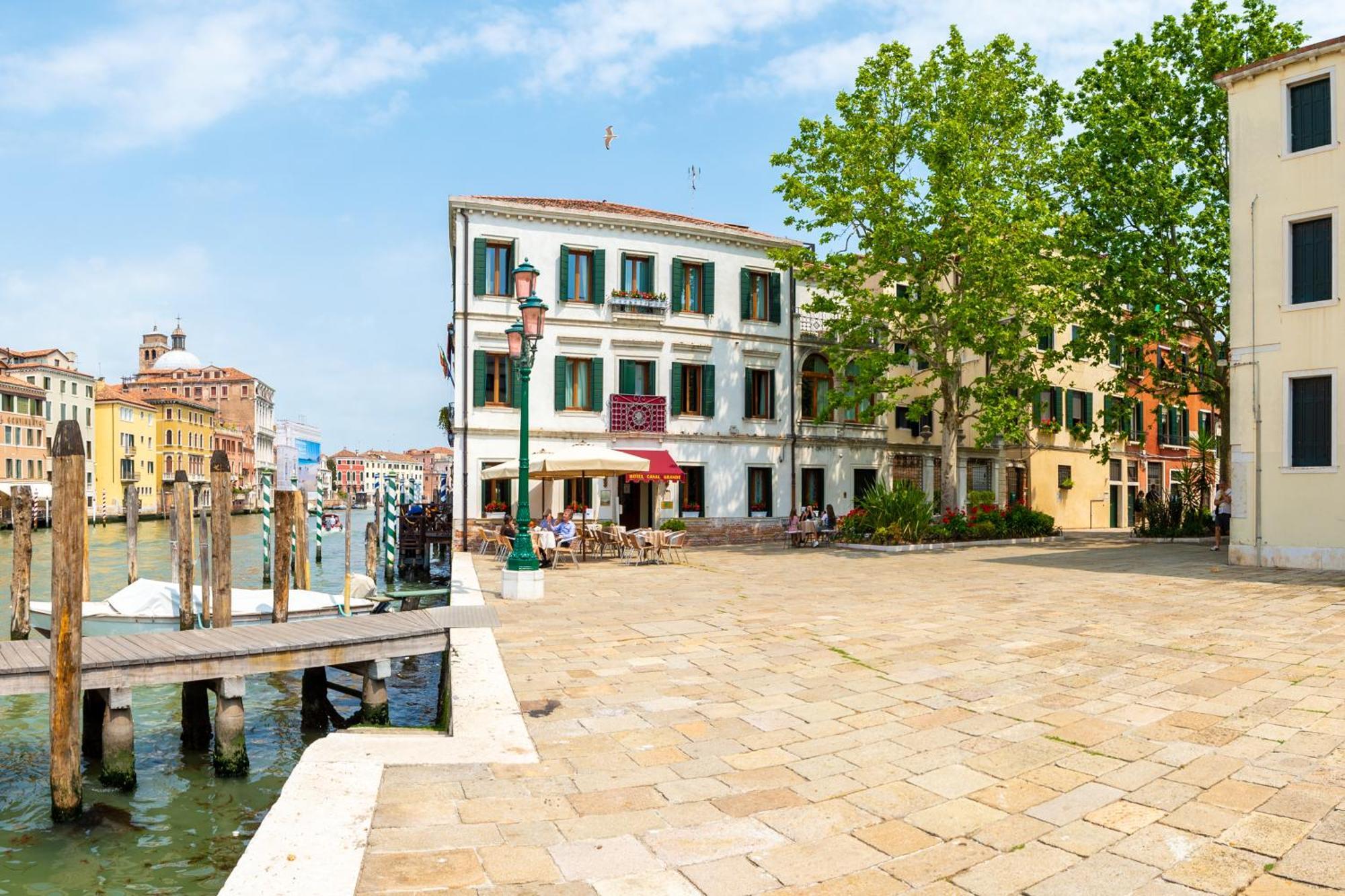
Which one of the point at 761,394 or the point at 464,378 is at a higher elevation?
the point at 464,378

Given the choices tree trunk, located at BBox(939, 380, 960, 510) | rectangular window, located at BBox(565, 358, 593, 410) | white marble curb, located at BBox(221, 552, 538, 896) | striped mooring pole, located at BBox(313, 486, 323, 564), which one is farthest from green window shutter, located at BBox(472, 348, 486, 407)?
white marble curb, located at BBox(221, 552, 538, 896)

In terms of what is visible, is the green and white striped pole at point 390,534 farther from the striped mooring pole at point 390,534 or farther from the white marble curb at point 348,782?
the white marble curb at point 348,782

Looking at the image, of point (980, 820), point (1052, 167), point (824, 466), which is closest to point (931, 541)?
point (824, 466)

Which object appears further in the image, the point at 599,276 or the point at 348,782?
the point at 599,276

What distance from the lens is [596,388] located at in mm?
25141

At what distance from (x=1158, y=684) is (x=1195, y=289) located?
742 inches

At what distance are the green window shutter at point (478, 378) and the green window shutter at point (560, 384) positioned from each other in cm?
200

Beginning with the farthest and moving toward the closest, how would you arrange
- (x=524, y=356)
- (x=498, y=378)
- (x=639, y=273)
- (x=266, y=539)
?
(x=639, y=273) < (x=266, y=539) < (x=498, y=378) < (x=524, y=356)

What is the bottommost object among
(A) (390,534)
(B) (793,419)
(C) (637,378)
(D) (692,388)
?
(A) (390,534)

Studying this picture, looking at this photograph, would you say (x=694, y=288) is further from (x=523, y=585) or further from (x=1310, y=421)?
(x=523, y=585)

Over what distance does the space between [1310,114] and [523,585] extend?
15554 mm

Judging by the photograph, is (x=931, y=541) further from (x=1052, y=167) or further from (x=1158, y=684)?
(x=1158, y=684)

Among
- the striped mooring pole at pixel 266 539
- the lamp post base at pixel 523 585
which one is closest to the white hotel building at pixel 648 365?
the striped mooring pole at pixel 266 539

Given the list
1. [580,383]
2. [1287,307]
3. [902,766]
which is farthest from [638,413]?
[902,766]
